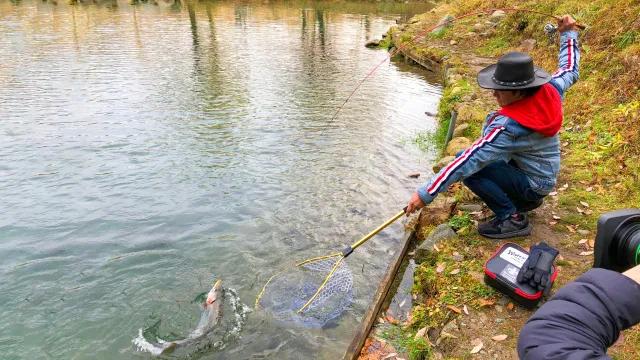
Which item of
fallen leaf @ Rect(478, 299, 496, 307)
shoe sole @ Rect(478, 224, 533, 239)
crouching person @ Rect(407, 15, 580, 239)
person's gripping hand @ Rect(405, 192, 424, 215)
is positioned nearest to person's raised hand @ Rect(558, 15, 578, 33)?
crouching person @ Rect(407, 15, 580, 239)

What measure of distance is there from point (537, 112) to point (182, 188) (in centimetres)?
731

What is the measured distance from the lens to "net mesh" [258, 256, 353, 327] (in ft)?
19.6

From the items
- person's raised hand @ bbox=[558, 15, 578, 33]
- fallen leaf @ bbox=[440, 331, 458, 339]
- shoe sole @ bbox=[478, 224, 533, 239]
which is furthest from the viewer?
shoe sole @ bbox=[478, 224, 533, 239]

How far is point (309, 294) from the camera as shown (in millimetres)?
6352

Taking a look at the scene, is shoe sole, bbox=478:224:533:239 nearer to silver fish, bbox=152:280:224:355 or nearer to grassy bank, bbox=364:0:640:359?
grassy bank, bbox=364:0:640:359

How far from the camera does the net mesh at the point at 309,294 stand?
5.98 meters

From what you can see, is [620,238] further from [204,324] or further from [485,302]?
[204,324]

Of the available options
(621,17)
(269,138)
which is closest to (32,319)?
(269,138)

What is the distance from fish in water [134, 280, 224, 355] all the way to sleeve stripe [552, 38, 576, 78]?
5.38 m

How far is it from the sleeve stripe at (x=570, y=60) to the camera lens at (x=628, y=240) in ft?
13.6

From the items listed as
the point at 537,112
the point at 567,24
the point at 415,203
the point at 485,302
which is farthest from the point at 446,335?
the point at 567,24

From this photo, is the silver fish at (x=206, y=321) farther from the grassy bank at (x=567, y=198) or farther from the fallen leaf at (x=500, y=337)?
the fallen leaf at (x=500, y=337)

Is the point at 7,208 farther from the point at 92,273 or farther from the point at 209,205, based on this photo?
the point at 209,205

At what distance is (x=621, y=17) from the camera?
11.6 meters
